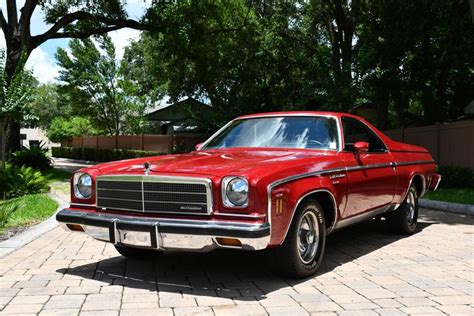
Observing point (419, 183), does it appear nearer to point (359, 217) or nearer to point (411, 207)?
point (411, 207)

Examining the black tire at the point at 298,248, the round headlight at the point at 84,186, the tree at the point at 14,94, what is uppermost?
Result: the tree at the point at 14,94

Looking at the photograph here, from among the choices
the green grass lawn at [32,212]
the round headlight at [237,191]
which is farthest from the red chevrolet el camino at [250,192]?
the green grass lawn at [32,212]

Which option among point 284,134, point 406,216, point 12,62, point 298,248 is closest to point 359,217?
point 284,134

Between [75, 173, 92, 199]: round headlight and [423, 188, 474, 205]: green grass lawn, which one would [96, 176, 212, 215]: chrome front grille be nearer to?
[75, 173, 92, 199]: round headlight

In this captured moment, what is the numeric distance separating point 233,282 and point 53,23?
2168cm

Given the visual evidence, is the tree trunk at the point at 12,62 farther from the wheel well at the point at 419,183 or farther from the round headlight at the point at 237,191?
the round headlight at the point at 237,191

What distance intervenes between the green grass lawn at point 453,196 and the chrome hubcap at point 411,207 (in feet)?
11.7

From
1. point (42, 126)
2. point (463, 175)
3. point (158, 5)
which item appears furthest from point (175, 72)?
point (42, 126)

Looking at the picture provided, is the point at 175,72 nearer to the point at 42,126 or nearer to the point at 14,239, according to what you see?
the point at 14,239

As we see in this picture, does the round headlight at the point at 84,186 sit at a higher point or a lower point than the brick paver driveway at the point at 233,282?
higher

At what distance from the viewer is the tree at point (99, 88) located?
34.5 meters

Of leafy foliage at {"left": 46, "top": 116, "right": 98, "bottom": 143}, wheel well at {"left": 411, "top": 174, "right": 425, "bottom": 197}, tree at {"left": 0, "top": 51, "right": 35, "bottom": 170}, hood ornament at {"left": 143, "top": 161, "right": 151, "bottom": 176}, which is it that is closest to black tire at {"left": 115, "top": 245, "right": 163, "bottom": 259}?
hood ornament at {"left": 143, "top": 161, "right": 151, "bottom": 176}

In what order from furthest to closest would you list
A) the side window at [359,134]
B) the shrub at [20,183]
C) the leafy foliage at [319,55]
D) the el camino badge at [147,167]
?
the leafy foliage at [319,55]
the shrub at [20,183]
the side window at [359,134]
the el camino badge at [147,167]

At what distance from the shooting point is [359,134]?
6.80m
